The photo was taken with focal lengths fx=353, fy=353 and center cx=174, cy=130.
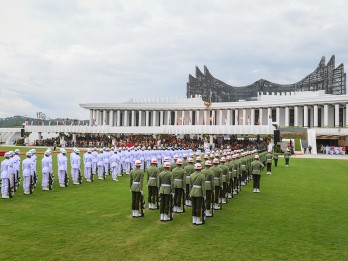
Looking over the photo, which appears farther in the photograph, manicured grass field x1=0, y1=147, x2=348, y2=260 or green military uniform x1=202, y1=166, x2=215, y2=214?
green military uniform x1=202, y1=166, x2=215, y2=214

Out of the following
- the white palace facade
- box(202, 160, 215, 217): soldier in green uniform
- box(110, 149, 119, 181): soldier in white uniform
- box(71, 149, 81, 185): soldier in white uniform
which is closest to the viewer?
box(202, 160, 215, 217): soldier in green uniform

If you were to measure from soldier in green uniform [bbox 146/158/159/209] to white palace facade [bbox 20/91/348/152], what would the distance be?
4886cm

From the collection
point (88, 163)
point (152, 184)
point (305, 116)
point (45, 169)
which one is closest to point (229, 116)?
point (305, 116)

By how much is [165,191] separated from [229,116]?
76.9 metres

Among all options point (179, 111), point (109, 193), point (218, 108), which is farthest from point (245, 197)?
point (179, 111)

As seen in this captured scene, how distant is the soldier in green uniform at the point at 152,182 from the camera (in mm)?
13086

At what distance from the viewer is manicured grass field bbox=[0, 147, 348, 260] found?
27.9 ft

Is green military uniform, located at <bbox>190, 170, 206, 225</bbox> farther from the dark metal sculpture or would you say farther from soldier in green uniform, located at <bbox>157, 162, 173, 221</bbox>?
the dark metal sculpture

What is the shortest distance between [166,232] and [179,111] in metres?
85.1

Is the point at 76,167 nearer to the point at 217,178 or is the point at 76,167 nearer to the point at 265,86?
the point at 217,178

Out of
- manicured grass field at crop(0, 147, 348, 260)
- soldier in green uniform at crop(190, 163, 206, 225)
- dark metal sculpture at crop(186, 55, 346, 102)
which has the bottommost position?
manicured grass field at crop(0, 147, 348, 260)

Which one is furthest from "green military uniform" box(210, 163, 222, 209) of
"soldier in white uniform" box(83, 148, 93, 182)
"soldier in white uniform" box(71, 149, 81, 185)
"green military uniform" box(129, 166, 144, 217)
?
"soldier in white uniform" box(83, 148, 93, 182)

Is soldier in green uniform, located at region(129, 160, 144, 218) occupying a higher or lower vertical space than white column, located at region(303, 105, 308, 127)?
lower

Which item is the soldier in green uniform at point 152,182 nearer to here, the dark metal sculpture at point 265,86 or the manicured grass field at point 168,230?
the manicured grass field at point 168,230
